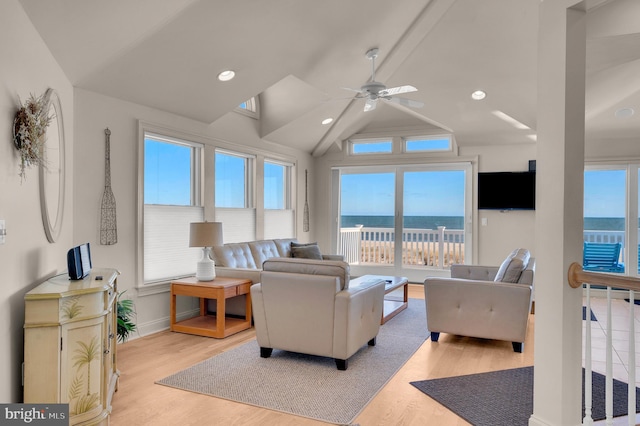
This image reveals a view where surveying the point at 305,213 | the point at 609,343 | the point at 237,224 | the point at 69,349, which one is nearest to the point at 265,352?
the point at 69,349

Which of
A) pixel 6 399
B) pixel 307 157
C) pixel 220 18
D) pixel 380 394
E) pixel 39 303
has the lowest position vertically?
pixel 380 394

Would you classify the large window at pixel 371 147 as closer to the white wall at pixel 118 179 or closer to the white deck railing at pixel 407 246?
the white deck railing at pixel 407 246

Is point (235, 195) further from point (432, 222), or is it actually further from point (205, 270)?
point (432, 222)

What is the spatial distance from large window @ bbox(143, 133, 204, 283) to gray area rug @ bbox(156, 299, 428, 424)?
1.48 metres

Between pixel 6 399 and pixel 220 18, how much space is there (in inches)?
125

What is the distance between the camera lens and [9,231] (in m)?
2.23

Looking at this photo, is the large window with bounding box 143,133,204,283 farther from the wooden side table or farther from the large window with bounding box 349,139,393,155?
the large window with bounding box 349,139,393,155

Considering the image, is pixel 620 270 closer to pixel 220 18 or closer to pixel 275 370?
pixel 275 370

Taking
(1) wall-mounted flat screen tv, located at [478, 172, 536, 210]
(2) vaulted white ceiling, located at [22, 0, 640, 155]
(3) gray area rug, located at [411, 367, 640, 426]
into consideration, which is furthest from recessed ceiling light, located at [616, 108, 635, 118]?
(3) gray area rug, located at [411, 367, 640, 426]

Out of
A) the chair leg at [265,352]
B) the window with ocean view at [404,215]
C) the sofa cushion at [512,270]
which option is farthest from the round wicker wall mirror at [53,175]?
the window with ocean view at [404,215]

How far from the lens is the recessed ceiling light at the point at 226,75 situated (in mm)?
4671

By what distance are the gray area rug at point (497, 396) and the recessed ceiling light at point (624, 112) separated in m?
4.05

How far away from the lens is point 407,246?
8.00m

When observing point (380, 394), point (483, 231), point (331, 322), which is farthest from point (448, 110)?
point (380, 394)
